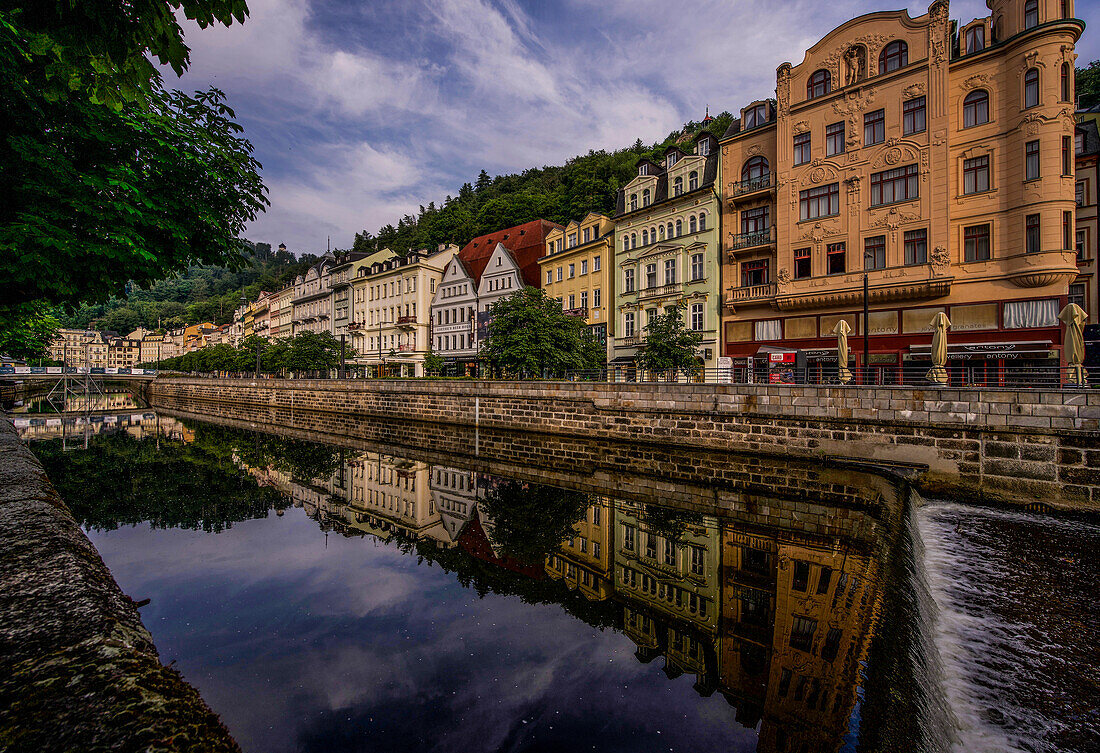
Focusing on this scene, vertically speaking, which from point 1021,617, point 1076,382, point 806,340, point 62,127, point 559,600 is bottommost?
point 559,600

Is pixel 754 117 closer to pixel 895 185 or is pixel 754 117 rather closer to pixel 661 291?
pixel 895 185

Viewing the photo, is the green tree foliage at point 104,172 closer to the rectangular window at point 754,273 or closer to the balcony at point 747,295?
the balcony at point 747,295

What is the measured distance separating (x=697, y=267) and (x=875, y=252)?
9745 millimetres

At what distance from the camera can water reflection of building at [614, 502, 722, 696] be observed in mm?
4758

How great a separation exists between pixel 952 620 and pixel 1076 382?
38.0 feet

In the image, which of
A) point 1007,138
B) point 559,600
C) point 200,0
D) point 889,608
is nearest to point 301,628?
point 559,600

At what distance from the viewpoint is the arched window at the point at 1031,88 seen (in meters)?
19.2

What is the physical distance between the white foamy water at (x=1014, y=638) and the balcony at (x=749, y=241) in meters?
21.8

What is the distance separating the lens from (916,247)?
71.2 ft

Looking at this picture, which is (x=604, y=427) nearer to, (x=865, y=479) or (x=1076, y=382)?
(x=865, y=479)

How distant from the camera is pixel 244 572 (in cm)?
681

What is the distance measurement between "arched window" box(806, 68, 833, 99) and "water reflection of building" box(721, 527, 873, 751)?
27103mm

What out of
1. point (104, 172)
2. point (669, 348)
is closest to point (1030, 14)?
point (669, 348)

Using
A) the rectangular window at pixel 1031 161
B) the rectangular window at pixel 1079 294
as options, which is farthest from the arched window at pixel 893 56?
the rectangular window at pixel 1079 294
